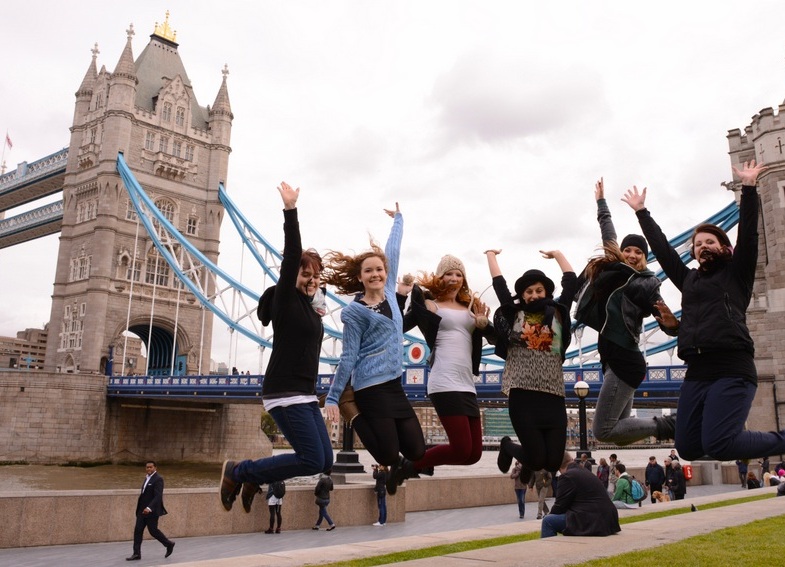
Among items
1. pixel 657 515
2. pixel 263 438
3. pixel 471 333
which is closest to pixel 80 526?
pixel 657 515

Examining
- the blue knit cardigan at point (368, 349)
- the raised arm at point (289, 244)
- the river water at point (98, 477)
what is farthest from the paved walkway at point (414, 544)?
the river water at point (98, 477)

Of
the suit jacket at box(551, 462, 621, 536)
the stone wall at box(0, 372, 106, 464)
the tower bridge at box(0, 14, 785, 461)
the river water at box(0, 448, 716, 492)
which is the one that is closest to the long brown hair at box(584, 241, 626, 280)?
the suit jacket at box(551, 462, 621, 536)

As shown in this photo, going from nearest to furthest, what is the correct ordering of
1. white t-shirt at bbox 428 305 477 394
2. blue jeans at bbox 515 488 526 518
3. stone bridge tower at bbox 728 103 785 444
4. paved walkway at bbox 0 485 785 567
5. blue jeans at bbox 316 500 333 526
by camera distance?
white t-shirt at bbox 428 305 477 394 < paved walkway at bbox 0 485 785 567 < blue jeans at bbox 316 500 333 526 < blue jeans at bbox 515 488 526 518 < stone bridge tower at bbox 728 103 785 444

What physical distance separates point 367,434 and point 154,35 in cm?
7309

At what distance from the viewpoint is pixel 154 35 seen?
69.8 metres

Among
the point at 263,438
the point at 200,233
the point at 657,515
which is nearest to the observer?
the point at 657,515

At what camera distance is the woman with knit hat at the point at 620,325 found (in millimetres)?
5230

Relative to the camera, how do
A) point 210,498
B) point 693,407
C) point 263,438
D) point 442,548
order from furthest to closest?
point 263,438 < point 210,498 < point 442,548 < point 693,407

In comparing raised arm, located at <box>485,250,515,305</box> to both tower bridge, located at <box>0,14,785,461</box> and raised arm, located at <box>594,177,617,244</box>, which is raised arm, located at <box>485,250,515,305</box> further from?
tower bridge, located at <box>0,14,785,461</box>

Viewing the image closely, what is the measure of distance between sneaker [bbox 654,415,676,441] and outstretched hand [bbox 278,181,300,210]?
314cm

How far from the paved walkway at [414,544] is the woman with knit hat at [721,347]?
202 cm

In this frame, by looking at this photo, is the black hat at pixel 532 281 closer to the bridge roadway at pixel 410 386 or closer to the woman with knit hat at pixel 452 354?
the woman with knit hat at pixel 452 354

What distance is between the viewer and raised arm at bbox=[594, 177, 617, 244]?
5.86m

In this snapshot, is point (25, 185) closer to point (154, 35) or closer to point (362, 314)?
point (154, 35)
